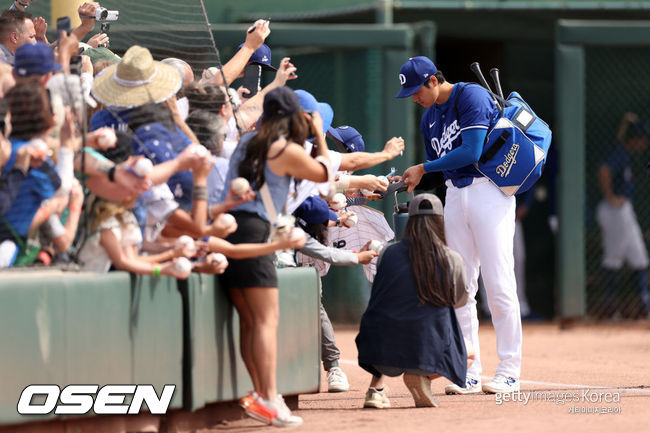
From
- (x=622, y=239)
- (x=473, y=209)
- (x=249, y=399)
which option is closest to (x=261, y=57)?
(x=473, y=209)

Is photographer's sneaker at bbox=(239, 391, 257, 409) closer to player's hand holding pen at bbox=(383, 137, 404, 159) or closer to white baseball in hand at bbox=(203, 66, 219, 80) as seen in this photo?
player's hand holding pen at bbox=(383, 137, 404, 159)

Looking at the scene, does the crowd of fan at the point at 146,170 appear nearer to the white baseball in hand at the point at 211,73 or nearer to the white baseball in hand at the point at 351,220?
the white baseball in hand at the point at 211,73

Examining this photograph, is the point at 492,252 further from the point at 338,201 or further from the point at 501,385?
the point at 338,201

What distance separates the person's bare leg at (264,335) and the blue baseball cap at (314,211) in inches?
58.8

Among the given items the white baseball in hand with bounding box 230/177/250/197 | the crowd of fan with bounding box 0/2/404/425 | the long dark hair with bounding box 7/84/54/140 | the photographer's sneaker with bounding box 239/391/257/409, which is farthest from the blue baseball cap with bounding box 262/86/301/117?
the photographer's sneaker with bounding box 239/391/257/409

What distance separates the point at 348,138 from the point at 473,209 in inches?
47.2

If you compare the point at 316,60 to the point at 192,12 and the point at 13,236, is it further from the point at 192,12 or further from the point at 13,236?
the point at 13,236

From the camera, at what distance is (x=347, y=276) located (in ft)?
41.7

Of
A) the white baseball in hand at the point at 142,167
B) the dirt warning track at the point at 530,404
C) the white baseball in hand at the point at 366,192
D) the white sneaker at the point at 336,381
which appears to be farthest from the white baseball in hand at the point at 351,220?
the white baseball in hand at the point at 142,167

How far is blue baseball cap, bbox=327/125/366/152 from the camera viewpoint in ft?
26.5

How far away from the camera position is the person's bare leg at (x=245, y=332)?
596 cm

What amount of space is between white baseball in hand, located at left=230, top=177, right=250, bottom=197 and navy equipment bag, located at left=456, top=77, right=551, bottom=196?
211 centimetres

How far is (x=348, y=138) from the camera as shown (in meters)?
8.11

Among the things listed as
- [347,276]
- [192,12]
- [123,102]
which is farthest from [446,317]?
[347,276]
